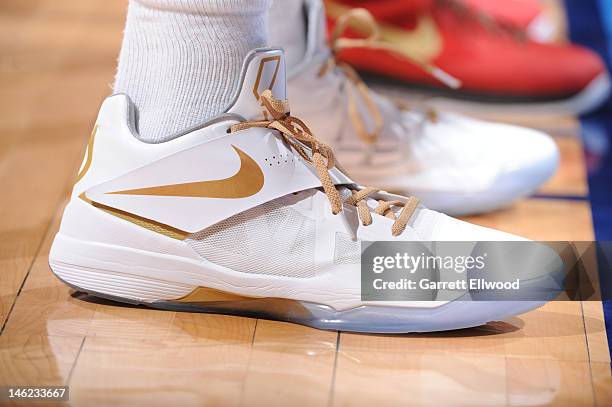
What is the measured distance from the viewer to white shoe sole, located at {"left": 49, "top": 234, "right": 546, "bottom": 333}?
1012 mm

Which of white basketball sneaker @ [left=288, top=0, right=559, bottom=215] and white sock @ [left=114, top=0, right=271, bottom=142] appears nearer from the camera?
white sock @ [left=114, top=0, right=271, bottom=142]

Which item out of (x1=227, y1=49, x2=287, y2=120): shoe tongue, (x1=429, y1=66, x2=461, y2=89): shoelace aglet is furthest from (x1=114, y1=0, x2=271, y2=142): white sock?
(x1=429, y1=66, x2=461, y2=89): shoelace aglet

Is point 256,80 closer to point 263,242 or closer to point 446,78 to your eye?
point 263,242

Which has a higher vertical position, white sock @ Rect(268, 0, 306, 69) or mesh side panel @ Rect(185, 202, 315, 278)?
white sock @ Rect(268, 0, 306, 69)

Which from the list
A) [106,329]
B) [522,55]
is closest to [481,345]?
[106,329]

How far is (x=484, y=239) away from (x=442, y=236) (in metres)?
0.05

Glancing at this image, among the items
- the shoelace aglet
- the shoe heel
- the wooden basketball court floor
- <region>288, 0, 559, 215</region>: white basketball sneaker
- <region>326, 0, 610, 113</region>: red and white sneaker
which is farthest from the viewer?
<region>326, 0, 610, 113</region>: red and white sneaker

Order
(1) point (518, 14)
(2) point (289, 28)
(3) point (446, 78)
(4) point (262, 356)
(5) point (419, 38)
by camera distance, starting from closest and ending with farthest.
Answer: (4) point (262, 356) → (2) point (289, 28) → (3) point (446, 78) → (5) point (419, 38) → (1) point (518, 14)

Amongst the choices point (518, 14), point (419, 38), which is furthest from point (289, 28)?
point (518, 14)

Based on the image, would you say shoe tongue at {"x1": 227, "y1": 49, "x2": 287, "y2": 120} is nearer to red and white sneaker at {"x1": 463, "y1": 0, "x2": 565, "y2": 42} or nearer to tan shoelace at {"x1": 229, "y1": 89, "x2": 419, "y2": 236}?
tan shoelace at {"x1": 229, "y1": 89, "x2": 419, "y2": 236}

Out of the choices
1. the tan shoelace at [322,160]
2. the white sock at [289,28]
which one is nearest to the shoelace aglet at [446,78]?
the white sock at [289,28]

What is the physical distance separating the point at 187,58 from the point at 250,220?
176 millimetres

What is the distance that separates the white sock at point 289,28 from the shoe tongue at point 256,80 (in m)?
0.22

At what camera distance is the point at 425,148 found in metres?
1.42
